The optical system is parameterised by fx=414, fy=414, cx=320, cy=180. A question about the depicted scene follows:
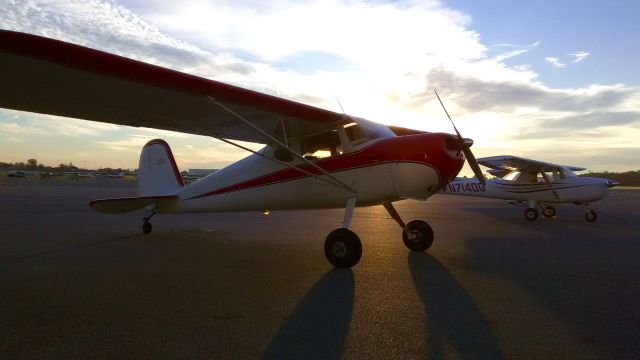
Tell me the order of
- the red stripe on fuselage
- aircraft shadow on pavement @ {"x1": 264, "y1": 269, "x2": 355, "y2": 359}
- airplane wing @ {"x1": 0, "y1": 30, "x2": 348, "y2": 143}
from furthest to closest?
the red stripe on fuselage, airplane wing @ {"x1": 0, "y1": 30, "x2": 348, "y2": 143}, aircraft shadow on pavement @ {"x1": 264, "y1": 269, "x2": 355, "y2": 359}

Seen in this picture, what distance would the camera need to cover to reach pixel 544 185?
49.1 feet

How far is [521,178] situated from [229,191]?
12027 mm

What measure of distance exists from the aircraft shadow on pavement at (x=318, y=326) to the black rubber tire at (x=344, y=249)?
2.73 feet

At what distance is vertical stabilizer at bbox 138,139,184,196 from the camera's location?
9.62 meters

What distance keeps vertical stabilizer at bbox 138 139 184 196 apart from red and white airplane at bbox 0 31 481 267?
4.61 feet

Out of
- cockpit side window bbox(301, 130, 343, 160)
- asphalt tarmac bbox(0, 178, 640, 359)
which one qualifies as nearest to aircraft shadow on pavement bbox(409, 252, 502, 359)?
asphalt tarmac bbox(0, 178, 640, 359)

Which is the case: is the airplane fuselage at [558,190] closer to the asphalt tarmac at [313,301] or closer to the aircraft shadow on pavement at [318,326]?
the asphalt tarmac at [313,301]

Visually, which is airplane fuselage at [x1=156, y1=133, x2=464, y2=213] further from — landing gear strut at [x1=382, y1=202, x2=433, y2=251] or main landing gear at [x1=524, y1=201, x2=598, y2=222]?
main landing gear at [x1=524, y1=201, x2=598, y2=222]

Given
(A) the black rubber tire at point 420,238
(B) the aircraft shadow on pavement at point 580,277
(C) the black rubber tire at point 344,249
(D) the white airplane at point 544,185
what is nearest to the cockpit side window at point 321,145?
(C) the black rubber tire at point 344,249

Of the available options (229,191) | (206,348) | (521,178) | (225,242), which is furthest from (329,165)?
(521,178)

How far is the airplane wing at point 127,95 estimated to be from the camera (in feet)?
13.6

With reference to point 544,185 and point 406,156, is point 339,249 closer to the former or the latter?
point 406,156

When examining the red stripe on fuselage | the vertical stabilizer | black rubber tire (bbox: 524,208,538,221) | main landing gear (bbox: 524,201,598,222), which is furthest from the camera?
black rubber tire (bbox: 524,208,538,221)

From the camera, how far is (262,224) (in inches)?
480
